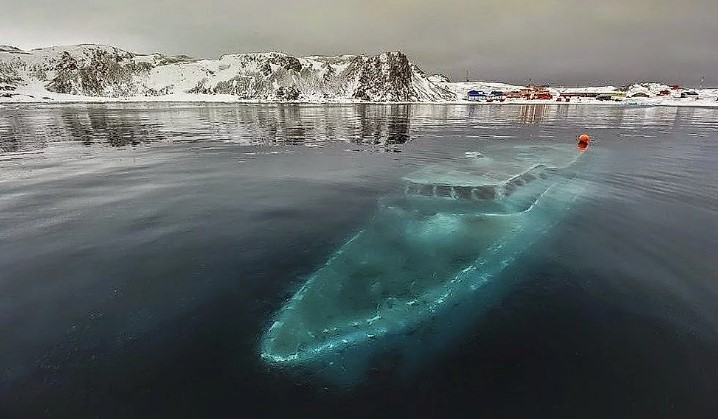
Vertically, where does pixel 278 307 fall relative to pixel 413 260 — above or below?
below

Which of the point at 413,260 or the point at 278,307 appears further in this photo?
the point at 413,260

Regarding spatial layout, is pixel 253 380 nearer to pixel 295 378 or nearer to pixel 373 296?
pixel 295 378

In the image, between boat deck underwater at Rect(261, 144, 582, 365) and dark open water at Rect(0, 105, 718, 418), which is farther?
boat deck underwater at Rect(261, 144, 582, 365)

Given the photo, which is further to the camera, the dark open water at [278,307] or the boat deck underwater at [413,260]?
the boat deck underwater at [413,260]
